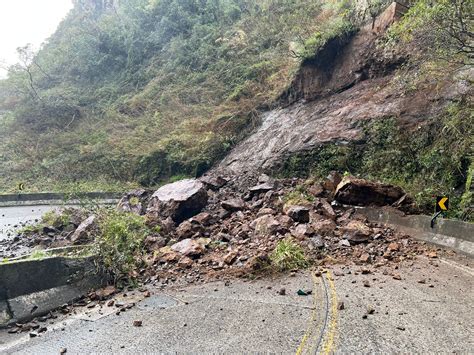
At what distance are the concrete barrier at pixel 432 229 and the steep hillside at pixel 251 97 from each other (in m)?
0.52

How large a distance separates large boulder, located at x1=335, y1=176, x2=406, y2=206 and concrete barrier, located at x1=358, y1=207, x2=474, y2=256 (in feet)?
1.11

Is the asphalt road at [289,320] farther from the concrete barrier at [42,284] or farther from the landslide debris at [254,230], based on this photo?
the landslide debris at [254,230]

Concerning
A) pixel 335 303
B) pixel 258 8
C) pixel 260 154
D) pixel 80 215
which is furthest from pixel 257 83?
pixel 335 303

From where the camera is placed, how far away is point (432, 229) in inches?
316

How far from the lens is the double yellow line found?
12.7 feet

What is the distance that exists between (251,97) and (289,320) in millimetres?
15534

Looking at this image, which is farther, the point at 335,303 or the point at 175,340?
the point at 335,303

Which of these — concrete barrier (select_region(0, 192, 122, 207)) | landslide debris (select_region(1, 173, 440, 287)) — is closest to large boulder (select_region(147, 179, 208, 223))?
landslide debris (select_region(1, 173, 440, 287))

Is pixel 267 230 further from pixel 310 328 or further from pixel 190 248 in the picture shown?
pixel 310 328

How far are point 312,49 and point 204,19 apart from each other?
53.1 feet

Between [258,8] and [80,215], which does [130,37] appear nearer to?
[258,8]

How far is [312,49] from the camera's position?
598 inches

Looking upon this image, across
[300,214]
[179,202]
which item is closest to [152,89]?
[179,202]

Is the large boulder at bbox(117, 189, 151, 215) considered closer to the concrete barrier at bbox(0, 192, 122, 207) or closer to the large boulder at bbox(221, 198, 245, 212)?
the concrete barrier at bbox(0, 192, 122, 207)
